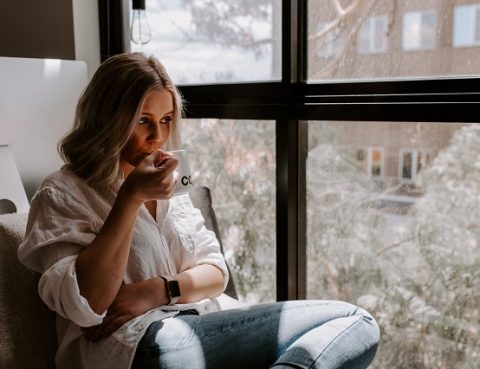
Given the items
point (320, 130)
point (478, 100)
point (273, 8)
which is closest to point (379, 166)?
point (320, 130)

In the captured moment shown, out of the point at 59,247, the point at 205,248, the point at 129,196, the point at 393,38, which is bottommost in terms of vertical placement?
the point at 205,248

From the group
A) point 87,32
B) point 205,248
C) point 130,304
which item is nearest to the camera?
point 130,304

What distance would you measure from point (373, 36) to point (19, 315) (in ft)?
3.85

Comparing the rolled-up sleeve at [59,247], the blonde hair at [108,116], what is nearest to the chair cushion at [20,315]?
the rolled-up sleeve at [59,247]

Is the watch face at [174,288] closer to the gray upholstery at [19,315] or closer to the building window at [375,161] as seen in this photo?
the gray upholstery at [19,315]

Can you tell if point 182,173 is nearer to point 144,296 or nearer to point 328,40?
point 144,296

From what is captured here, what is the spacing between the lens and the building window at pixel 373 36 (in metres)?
1.62

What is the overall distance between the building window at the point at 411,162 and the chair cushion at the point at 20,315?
0.99 metres

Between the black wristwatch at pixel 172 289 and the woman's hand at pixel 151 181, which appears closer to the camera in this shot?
the woman's hand at pixel 151 181

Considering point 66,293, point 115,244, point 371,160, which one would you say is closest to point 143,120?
point 115,244

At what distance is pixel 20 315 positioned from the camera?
4.37 ft

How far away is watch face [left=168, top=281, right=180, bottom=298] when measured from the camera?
4.38ft

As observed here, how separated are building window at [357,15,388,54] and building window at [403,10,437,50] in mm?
60

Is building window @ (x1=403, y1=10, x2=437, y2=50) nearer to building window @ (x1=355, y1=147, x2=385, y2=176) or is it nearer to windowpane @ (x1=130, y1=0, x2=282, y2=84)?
building window @ (x1=355, y1=147, x2=385, y2=176)
